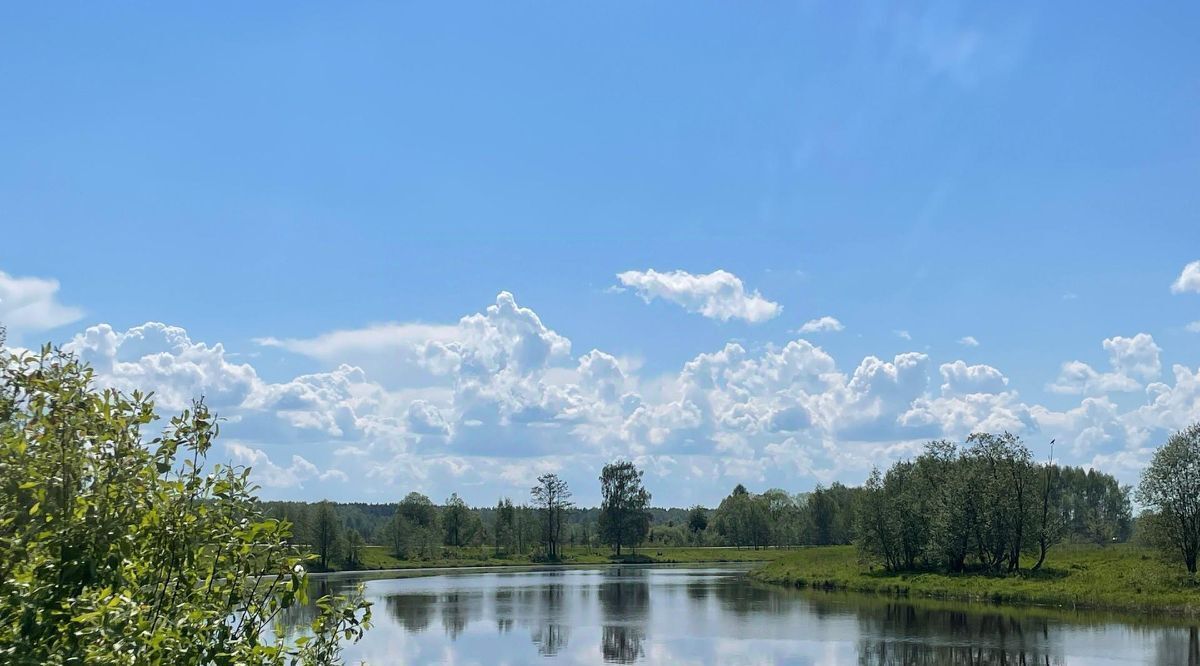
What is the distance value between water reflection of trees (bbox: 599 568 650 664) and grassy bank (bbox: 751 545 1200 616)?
1722cm

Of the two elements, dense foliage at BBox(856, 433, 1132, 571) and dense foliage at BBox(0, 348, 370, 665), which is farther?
dense foliage at BBox(856, 433, 1132, 571)

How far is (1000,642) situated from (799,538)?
140 metres

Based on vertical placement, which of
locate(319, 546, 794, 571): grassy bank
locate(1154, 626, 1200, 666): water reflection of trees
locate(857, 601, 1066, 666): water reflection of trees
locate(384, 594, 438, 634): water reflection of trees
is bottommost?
locate(319, 546, 794, 571): grassy bank

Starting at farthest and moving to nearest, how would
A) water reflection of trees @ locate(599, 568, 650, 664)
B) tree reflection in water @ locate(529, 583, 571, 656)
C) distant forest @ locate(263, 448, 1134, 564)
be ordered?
distant forest @ locate(263, 448, 1134, 564) → tree reflection in water @ locate(529, 583, 571, 656) → water reflection of trees @ locate(599, 568, 650, 664)

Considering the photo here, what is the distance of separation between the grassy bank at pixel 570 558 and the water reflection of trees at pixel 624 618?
52415 mm

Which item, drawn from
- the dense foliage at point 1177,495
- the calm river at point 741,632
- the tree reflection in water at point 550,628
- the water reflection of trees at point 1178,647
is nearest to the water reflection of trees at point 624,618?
the calm river at point 741,632

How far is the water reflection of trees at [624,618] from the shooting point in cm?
4693

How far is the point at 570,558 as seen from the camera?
163875 mm

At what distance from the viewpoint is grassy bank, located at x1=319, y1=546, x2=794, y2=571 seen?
15169 centimetres

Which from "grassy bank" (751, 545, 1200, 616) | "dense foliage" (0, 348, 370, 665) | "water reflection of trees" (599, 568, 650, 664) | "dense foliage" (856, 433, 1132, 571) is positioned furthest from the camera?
"dense foliage" (856, 433, 1132, 571)

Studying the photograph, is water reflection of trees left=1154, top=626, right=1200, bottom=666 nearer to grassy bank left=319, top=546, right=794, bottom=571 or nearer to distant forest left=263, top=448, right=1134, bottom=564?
distant forest left=263, top=448, right=1134, bottom=564

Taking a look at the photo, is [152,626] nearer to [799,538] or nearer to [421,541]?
[421,541]

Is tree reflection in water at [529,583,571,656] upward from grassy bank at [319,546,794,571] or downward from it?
upward

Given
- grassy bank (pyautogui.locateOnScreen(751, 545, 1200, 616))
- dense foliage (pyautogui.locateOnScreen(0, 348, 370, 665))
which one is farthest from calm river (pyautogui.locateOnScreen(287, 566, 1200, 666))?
dense foliage (pyautogui.locateOnScreen(0, 348, 370, 665))
